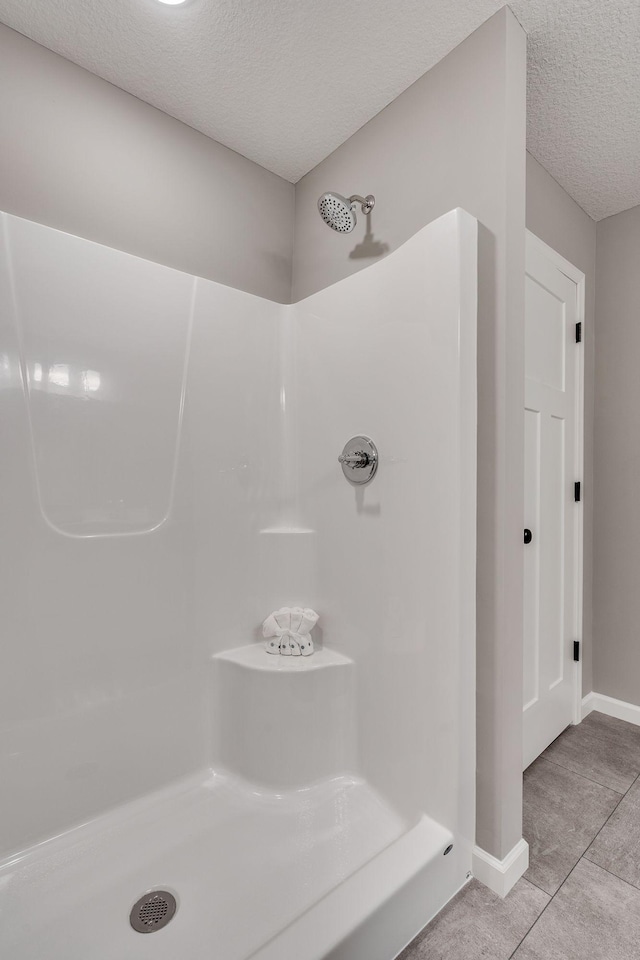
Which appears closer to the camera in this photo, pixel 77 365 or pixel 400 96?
pixel 77 365

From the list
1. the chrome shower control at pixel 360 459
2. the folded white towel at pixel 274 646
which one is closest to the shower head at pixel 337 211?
the chrome shower control at pixel 360 459

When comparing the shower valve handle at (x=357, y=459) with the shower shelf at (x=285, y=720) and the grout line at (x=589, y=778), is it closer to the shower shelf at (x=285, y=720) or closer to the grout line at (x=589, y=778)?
the shower shelf at (x=285, y=720)

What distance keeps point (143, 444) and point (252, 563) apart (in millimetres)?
610

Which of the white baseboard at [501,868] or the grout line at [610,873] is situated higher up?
the white baseboard at [501,868]

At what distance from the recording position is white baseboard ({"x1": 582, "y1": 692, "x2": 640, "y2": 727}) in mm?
2369

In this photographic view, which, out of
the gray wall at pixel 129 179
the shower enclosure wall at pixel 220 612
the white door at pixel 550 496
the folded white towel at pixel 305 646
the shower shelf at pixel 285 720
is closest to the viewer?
the shower enclosure wall at pixel 220 612

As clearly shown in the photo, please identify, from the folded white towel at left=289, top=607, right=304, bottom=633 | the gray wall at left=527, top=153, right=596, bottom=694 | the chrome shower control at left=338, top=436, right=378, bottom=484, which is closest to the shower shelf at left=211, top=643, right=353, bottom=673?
the folded white towel at left=289, top=607, right=304, bottom=633

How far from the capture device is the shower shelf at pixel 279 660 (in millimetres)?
1651

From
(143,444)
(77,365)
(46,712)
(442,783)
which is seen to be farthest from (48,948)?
(77,365)

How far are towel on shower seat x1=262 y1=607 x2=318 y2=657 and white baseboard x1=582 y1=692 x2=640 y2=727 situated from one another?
5.33ft

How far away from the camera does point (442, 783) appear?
1.35m

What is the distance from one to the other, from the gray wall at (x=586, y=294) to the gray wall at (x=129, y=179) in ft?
4.16

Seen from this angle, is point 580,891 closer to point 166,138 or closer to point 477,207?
point 477,207

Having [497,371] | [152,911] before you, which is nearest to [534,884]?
[152,911]
